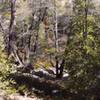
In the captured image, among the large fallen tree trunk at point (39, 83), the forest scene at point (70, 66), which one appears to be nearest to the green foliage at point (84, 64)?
the forest scene at point (70, 66)

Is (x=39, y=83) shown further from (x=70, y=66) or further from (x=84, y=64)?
(x=84, y=64)

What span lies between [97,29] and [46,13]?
42.9 ft

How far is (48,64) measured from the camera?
37.8 m

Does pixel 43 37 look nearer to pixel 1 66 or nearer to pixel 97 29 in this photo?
pixel 97 29

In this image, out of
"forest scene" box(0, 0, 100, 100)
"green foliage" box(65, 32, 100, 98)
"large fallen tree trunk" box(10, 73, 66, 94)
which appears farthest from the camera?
"large fallen tree trunk" box(10, 73, 66, 94)

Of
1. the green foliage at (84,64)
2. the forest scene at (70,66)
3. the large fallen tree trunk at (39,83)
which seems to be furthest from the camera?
the large fallen tree trunk at (39,83)

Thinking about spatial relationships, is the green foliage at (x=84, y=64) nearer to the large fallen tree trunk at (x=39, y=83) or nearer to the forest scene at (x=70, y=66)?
the forest scene at (x=70, y=66)

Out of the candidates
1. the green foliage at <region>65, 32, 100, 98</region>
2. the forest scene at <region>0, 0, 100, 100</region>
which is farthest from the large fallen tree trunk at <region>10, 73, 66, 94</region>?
the green foliage at <region>65, 32, 100, 98</region>

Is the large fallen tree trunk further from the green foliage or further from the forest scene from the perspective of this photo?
the green foliage

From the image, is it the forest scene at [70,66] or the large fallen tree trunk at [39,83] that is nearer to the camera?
the forest scene at [70,66]

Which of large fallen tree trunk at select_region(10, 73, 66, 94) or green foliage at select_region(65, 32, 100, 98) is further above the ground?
green foliage at select_region(65, 32, 100, 98)

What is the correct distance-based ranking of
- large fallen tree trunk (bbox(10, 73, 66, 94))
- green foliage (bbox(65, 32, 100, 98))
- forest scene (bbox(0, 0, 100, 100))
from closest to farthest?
1. forest scene (bbox(0, 0, 100, 100))
2. green foliage (bbox(65, 32, 100, 98))
3. large fallen tree trunk (bbox(10, 73, 66, 94))

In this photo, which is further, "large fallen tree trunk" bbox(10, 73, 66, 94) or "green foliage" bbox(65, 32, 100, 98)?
"large fallen tree trunk" bbox(10, 73, 66, 94)

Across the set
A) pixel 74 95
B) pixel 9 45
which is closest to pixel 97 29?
pixel 74 95
